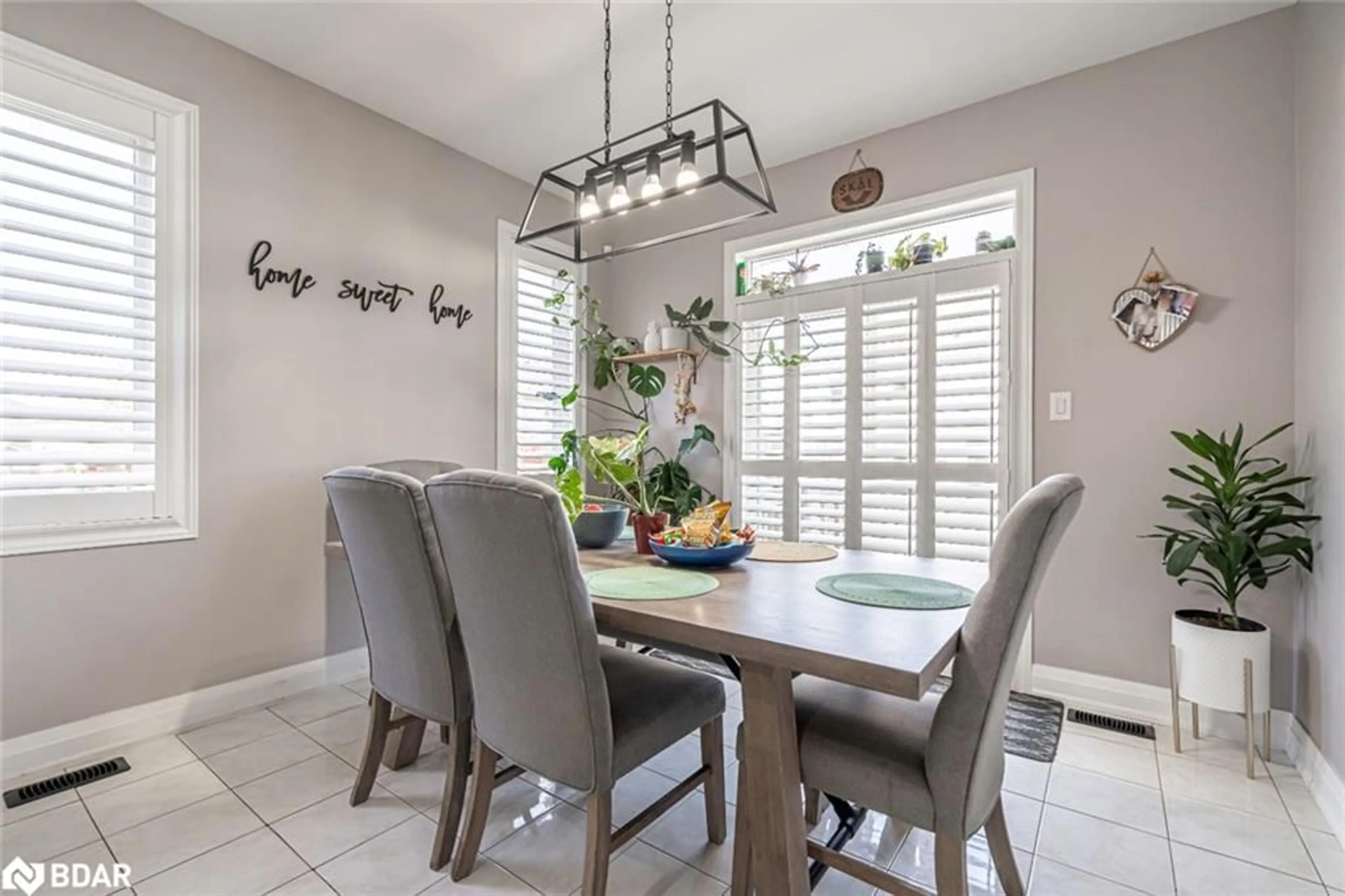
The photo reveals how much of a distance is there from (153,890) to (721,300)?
339 cm

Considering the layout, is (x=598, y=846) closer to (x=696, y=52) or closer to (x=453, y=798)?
(x=453, y=798)

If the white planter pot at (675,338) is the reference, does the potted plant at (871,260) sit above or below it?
above

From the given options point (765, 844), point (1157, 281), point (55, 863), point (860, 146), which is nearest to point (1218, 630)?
point (1157, 281)

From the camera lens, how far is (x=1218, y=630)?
6.81ft

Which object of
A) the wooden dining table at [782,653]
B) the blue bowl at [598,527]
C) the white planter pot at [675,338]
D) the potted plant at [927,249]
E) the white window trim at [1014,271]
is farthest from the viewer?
the white planter pot at [675,338]

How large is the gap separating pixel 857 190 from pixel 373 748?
329 cm

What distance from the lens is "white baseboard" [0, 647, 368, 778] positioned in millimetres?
2021

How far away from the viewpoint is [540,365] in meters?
3.80

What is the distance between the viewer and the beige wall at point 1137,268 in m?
2.22

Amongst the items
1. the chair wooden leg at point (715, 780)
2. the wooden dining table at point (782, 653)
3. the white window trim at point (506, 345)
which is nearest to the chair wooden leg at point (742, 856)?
the wooden dining table at point (782, 653)

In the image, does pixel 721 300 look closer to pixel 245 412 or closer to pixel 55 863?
pixel 245 412

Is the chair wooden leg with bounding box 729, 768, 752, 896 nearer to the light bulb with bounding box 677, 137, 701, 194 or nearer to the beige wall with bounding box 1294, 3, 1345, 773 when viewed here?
the light bulb with bounding box 677, 137, 701, 194

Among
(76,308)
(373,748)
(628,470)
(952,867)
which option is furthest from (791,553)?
(76,308)

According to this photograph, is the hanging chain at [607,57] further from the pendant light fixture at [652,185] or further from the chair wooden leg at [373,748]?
the chair wooden leg at [373,748]
